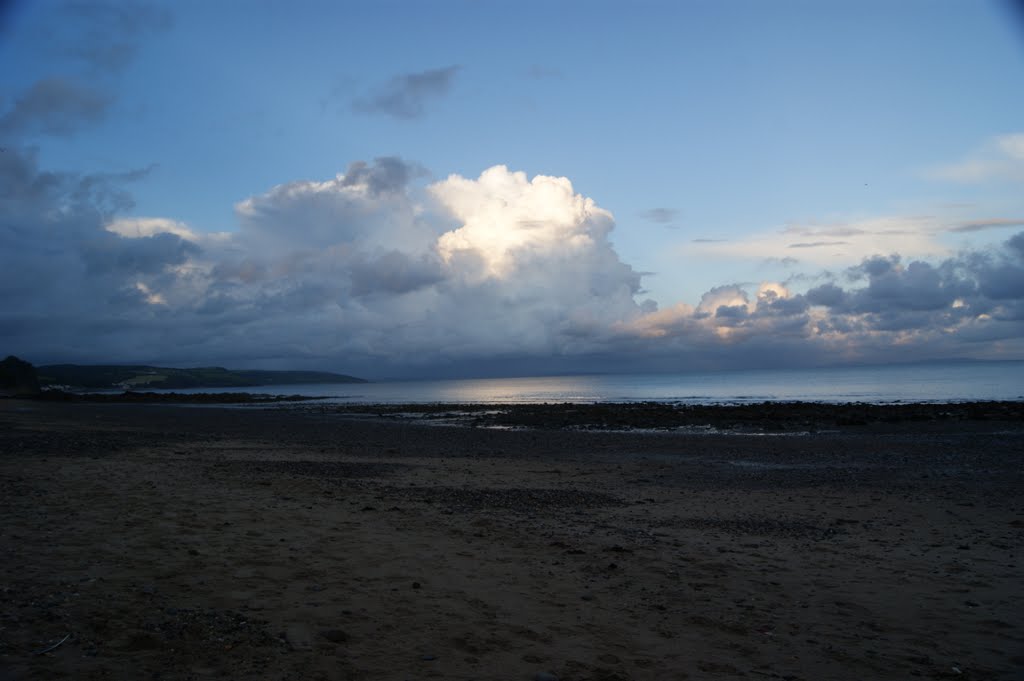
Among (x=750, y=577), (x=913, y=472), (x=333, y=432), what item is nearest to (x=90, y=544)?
(x=750, y=577)

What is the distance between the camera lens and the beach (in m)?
5.35

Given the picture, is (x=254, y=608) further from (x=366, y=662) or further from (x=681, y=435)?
(x=681, y=435)

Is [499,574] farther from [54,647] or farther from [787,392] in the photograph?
[787,392]

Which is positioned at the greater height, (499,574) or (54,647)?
(54,647)

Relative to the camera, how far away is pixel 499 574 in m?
7.80

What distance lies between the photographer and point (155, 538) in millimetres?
8266

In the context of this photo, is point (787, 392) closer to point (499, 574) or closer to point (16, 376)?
point (499, 574)

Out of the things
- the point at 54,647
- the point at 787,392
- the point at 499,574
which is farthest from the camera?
the point at 787,392

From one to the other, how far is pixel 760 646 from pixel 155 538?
7.53 metres

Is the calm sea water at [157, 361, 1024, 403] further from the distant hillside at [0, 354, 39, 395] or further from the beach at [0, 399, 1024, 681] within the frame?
the beach at [0, 399, 1024, 681]

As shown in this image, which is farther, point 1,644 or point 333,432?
point 333,432

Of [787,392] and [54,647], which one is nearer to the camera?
[54,647]

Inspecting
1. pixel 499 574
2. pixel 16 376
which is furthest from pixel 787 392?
pixel 16 376

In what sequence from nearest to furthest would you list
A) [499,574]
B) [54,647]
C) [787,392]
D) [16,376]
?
[54,647] < [499,574] < [787,392] < [16,376]
